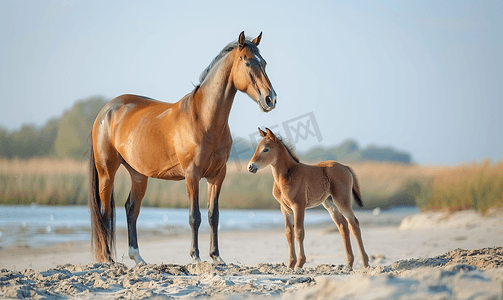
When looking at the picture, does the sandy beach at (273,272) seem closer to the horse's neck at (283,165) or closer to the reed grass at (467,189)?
the horse's neck at (283,165)

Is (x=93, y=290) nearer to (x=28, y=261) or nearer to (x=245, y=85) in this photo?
(x=245, y=85)

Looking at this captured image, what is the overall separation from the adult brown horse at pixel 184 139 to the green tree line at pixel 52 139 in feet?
33.7

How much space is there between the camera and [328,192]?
4871mm

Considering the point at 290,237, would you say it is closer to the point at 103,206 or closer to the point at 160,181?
the point at 103,206

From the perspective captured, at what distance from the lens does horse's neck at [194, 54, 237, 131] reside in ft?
15.0

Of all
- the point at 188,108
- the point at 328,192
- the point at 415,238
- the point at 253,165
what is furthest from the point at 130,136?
the point at 415,238

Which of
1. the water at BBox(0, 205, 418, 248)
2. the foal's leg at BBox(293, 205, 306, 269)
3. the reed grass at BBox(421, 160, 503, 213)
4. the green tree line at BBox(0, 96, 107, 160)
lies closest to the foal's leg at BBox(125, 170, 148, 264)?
the foal's leg at BBox(293, 205, 306, 269)

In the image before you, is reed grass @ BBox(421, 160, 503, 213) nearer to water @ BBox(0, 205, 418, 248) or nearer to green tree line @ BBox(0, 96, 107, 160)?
water @ BBox(0, 205, 418, 248)

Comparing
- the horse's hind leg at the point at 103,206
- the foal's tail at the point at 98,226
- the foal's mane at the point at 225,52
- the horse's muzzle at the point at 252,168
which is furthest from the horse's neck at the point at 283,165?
the foal's tail at the point at 98,226

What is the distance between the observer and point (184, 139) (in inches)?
181

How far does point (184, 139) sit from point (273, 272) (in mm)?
1598

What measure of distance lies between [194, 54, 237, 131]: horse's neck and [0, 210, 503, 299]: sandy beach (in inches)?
56.4

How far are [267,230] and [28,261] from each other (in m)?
6.19

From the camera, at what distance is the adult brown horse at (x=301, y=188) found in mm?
4602
